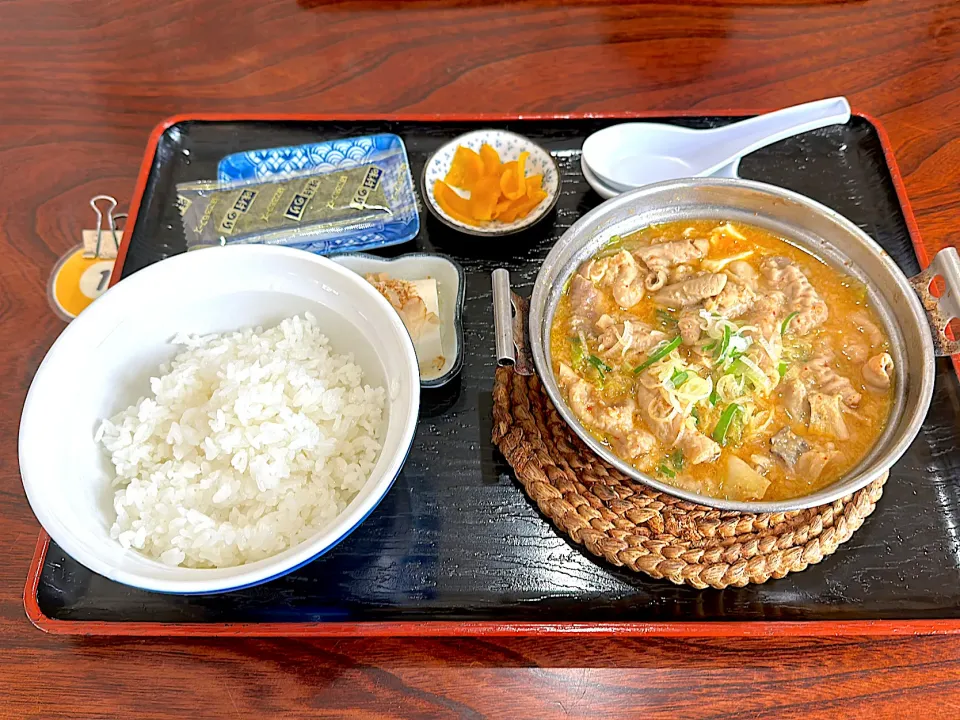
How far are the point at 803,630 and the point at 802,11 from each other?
10.3 ft

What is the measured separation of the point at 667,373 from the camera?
2018 millimetres

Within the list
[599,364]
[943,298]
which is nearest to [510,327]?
[599,364]

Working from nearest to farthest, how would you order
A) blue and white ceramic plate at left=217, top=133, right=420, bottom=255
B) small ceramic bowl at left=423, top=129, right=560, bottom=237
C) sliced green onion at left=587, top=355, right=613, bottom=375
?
1. sliced green onion at left=587, top=355, right=613, bottom=375
2. small ceramic bowl at left=423, top=129, right=560, bottom=237
3. blue and white ceramic plate at left=217, top=133, right=420, bottom=255

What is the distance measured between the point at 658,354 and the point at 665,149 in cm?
116

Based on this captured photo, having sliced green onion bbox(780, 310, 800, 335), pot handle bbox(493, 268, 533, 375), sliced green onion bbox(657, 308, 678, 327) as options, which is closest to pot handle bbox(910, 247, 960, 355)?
sliced green onion bbox(780, 310, 800, 335)

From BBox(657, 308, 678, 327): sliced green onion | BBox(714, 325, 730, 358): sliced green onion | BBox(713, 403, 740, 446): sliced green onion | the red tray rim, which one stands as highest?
BBox(714, 325, 730, 358): sliced green onion

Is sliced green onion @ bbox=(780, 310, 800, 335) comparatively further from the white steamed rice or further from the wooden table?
the white steamed rice

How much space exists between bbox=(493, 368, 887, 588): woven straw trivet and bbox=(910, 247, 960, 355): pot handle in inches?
17.6

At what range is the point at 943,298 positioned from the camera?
2041 millimetres

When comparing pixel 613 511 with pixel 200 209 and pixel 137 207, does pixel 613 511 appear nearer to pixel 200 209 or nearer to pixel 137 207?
pixel 200 209

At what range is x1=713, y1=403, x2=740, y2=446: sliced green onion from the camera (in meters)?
2.00

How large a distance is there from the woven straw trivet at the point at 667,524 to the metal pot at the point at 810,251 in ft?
0.58

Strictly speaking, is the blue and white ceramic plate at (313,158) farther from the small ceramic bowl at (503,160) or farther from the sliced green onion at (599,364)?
the sliced green onion at (599,364)

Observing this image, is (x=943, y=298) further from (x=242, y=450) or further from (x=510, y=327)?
(x=242, y=450)
